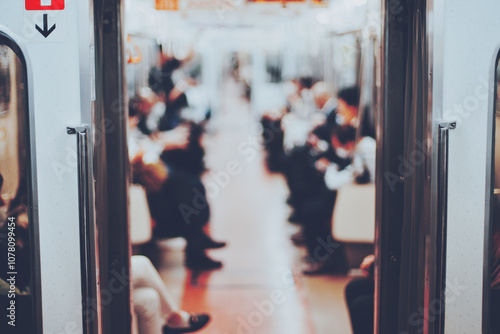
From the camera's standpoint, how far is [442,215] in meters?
2.24

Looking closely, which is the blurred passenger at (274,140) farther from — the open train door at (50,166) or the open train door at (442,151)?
the open train door at (50,166)

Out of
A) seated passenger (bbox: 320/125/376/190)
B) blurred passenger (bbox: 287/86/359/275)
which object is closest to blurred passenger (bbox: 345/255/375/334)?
seated passenger (bbox: 320/125/376/190)

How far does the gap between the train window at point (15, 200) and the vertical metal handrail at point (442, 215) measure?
62.5 inches

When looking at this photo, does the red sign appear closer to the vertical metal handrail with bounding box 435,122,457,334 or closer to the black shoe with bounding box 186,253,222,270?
the vertical metal handrail with bounding box 435,122,457,334

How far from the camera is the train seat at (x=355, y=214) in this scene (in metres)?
4.23

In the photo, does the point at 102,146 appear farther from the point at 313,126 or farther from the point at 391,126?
the point at 313,126

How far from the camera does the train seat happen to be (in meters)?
4.23

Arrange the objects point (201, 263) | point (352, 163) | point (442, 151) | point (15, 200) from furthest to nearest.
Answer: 1. point (352, 163)
2. point (201, 263)
3. point (15, 200)
4. point (442, 151)

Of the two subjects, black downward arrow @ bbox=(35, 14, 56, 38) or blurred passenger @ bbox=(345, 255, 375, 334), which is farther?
blurred passenger @ bbox=(345, 255, 375, 334)

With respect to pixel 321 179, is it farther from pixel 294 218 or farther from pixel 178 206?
pixel 178 206

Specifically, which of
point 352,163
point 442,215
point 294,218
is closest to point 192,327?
point 442,215

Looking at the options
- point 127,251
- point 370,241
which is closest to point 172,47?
point 370,241

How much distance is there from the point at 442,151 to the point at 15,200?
1669mm

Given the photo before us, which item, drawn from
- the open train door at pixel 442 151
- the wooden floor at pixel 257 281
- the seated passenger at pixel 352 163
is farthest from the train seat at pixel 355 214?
the open train door at pixel 442 151
